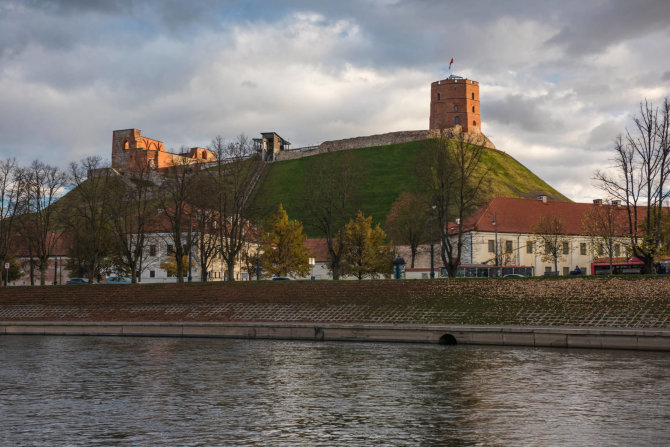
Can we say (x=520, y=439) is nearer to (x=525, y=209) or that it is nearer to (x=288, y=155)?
(x=525, y=209)

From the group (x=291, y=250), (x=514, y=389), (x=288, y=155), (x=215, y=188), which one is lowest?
(x=514, y=389)

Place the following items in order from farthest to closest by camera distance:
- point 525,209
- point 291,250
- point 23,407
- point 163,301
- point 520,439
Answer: point 525,209 < point 291,250 < point 163,301 < point 23,407 < point 520,439

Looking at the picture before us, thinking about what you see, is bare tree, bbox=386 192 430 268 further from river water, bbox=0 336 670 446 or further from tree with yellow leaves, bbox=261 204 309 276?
river water, bbox=0 336 670 446

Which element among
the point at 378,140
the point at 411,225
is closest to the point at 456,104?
the point at 378,140

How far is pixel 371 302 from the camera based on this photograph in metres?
42.8

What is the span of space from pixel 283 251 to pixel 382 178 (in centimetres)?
6039

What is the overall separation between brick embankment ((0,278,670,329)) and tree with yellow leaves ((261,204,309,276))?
29.1 metres

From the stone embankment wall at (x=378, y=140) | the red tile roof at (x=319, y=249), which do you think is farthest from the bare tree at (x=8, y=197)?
the stone embankment wall at (x=378, y=140)

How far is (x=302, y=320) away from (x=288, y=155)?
123918 mm

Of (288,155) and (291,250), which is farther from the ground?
(288,155)

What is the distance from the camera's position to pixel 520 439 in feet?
Result: 43.9

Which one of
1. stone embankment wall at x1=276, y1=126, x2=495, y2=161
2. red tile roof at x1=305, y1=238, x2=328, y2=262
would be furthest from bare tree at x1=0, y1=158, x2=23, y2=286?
stone embankment wall at x1=276, y1=126, x2=495, y2=161

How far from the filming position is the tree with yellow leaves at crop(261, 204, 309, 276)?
79.4 metres

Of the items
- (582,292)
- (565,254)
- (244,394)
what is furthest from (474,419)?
(565,254)
